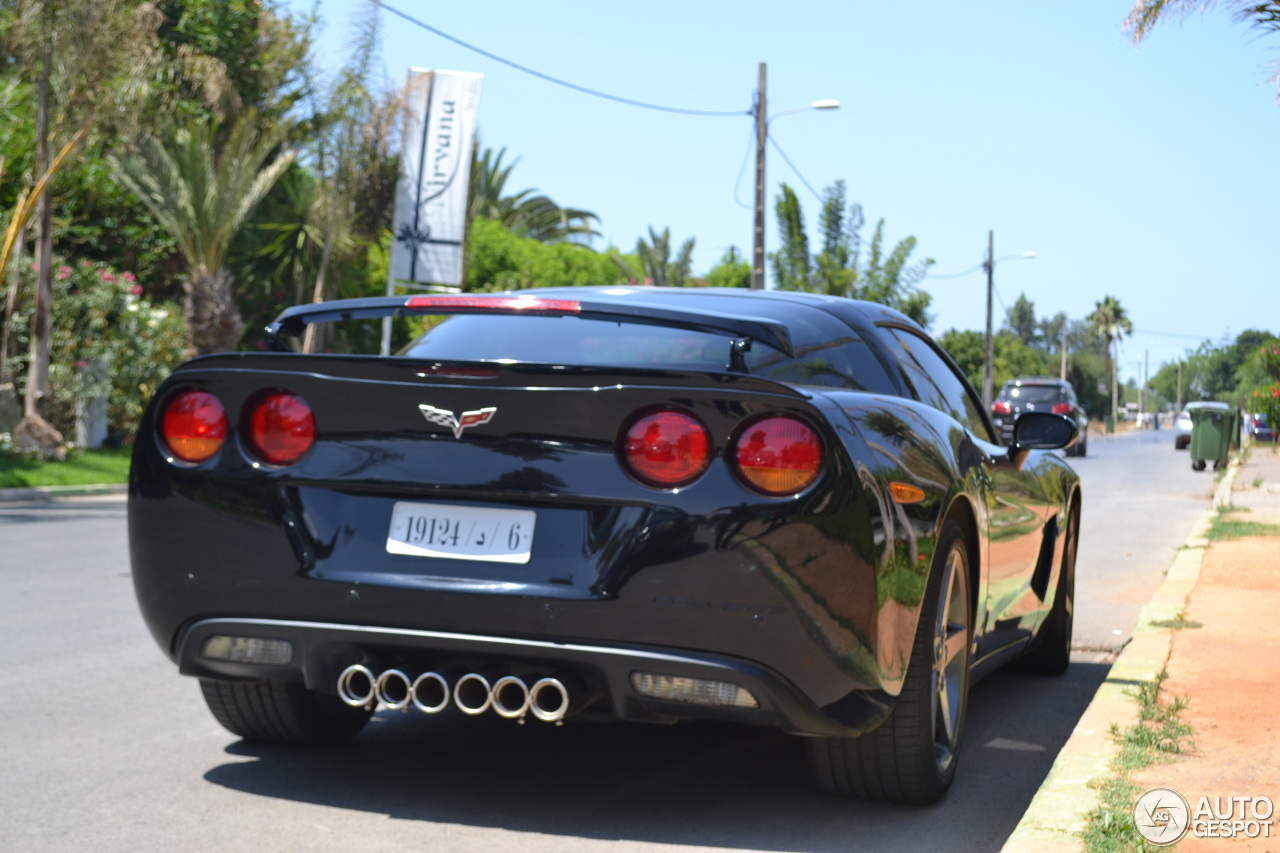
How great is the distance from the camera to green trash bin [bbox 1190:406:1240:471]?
86.4 ft

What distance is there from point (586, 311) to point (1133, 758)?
198 cm

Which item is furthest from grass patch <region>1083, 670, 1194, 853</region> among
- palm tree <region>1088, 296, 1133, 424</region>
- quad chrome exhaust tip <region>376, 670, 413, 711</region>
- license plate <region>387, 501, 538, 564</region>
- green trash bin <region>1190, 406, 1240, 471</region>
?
palm tree <region>1088, 296, 1133, 424</region>

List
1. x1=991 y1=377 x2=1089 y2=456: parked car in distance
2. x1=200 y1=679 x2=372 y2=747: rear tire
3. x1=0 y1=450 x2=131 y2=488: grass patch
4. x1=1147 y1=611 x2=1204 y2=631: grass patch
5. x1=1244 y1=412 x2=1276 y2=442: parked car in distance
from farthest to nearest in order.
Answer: x1=1244 y1=412 x2=1276 y2=442: parked car in distance < x1=991 y1=377 x2=1089 y2=456: parked car in distance < x1=0 y1=450 x2=131 y2=488: grass patch < x1=1147 y1=611 x2=1204 y2=631: grass patch < x1=200 y1=679 x2=372 y2=747: rear tire

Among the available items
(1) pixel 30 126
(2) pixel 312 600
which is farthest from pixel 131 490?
(1) pixel 30 126

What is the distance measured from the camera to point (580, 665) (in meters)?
3.40

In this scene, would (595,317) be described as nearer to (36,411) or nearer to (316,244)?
(36,411)

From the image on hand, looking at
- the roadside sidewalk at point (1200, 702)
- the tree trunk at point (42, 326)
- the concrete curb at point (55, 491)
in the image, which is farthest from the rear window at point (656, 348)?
the tree trunk at point (42, 326)

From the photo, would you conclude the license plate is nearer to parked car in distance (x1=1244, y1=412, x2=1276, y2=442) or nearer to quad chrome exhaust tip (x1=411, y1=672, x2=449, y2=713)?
quad chrome exhaust tip (x1=411, y1=672, x2=449, y2=713)

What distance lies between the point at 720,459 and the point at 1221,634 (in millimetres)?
3953

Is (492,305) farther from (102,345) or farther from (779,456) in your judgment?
(102,345)

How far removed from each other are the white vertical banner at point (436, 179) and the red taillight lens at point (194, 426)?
2051 cm

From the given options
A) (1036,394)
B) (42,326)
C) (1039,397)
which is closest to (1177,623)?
(42,326)

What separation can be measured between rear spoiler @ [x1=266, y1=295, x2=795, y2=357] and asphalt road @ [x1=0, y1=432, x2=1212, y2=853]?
1.29 metres

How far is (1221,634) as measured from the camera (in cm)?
639
